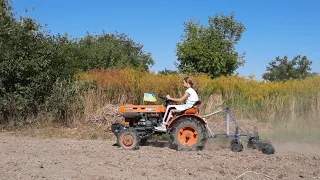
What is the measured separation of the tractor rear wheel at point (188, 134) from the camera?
9.51 m

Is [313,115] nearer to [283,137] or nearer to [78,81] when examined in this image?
[283,137]

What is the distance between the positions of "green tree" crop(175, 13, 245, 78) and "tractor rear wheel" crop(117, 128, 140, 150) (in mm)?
16778

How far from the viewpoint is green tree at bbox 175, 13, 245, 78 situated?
2634cm

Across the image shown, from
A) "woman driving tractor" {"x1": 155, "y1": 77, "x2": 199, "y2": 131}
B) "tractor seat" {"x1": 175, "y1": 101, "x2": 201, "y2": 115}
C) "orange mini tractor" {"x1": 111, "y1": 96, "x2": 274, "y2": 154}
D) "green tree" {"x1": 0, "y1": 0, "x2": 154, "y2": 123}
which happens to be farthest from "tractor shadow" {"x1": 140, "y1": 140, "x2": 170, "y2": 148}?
"green tree" {"x1": 0, "y1": 0, "x2": 154, "y2": 123}

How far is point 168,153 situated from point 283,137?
494cm

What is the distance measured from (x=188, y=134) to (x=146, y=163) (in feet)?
7.29

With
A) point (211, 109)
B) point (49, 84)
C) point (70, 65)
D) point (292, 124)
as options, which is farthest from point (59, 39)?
point (292, 124)

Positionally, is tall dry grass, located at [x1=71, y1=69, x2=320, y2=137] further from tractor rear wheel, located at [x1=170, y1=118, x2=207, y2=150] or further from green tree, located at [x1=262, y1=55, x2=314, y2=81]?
green tree, located at [x1=262, y1=55, x2=314, y2=81]

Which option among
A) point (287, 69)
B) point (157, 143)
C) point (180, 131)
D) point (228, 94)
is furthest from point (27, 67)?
point (287, 69)

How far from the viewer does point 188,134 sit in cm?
962

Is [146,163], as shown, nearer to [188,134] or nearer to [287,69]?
[188,134]

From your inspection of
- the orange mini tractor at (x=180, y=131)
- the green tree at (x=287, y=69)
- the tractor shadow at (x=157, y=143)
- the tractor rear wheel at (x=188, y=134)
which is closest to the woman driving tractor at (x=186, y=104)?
the orange mini tractor at (x=180, y=131)

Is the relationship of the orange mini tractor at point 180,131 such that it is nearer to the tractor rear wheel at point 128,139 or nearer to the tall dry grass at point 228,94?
the tractor rear wheel at point 128,139

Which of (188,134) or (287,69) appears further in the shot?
(287,69)
